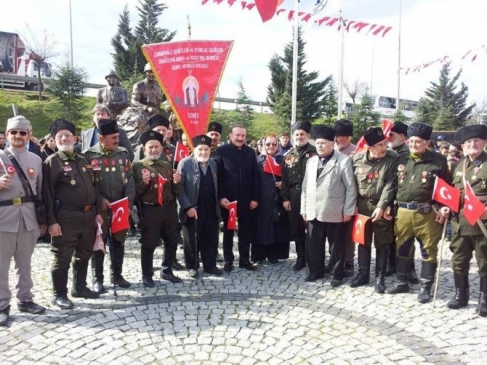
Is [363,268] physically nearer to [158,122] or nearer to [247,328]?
[247,328]

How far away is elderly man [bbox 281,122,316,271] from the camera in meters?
6.10

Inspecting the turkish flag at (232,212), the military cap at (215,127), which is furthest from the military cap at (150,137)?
the military cap at (215,127)

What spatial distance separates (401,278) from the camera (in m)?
5.26

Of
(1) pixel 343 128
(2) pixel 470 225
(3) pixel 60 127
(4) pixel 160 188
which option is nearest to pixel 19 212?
(3) pixel 60 127

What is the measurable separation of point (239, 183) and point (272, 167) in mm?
680

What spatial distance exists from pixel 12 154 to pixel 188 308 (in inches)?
99.6

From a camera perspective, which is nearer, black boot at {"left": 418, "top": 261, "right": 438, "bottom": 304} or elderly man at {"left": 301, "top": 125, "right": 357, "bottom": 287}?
black boot at {"left": 418, "top": 261, "right": 438, "bottom": 304}

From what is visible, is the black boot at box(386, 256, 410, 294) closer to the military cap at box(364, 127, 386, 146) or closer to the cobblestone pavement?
the cobblestone pavement

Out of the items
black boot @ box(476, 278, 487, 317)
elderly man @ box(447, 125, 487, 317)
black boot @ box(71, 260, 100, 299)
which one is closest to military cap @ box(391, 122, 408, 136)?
elderly man @ box(447, 125, 487, 317)

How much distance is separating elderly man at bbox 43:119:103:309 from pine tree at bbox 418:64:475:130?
34009 mm

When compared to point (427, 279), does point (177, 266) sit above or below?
below

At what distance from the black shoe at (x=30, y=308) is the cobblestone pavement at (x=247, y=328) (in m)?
0.09

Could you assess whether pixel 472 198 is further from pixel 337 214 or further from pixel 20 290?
pixel 20 290

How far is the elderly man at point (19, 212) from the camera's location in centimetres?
423
